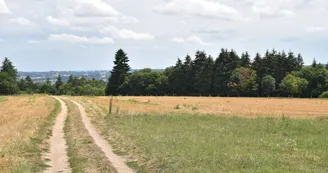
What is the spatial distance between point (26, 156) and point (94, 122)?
50.1 feet

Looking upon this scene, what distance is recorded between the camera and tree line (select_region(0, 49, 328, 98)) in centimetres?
11125

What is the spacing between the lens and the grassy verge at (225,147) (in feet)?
46.7

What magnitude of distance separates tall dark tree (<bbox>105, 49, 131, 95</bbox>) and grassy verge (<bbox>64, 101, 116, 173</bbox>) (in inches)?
4006

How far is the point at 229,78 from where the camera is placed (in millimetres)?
118500

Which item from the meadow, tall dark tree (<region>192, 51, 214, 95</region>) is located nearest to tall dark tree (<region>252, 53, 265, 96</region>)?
tall dark tree (<region>192, 51, 214, 95</region>)

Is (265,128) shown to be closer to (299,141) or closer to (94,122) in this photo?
(299,141)

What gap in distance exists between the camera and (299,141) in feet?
68.7

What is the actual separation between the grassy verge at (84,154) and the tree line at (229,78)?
9168 centimetres

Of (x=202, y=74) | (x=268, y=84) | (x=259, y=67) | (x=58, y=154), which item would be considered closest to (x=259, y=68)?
(x=259, y=67)

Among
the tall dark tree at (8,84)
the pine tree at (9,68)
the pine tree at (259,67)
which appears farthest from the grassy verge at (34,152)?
the pine tree at (9,68)

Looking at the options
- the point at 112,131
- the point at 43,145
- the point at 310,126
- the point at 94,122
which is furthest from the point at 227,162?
the point at 94,122

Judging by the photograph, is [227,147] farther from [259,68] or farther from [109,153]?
[259,68]

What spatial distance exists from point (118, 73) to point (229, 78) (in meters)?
34.9

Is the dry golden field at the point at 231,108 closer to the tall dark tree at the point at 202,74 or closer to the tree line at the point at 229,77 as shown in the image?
the tree line at the point at 229,77
